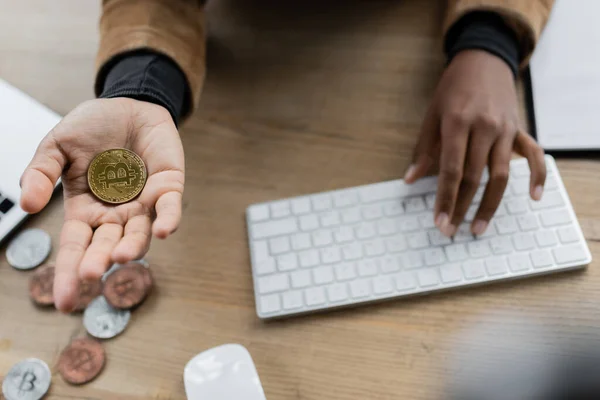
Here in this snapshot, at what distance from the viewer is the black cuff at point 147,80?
0.58 m

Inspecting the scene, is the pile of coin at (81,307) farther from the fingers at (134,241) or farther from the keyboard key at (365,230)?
the keyboard key at (365,230)

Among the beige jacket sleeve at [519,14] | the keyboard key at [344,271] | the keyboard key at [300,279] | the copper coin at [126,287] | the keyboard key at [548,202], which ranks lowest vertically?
the copper coin at [126,287]

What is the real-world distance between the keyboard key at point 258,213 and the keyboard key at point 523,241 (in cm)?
28

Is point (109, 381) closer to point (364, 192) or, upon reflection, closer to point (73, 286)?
point (73, 286)

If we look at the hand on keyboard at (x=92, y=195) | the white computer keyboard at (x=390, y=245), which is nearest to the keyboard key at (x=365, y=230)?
the white computer keyboard at (x=390, y=245)

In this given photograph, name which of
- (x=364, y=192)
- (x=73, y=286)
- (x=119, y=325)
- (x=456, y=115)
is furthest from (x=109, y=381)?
(x=456, y=115)

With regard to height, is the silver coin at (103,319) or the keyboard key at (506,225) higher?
the keyboard key at (506,225)

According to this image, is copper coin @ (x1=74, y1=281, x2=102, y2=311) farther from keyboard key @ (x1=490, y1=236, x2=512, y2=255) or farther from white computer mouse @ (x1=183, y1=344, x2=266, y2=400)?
keyboard key @ (x1=490, y1=236, x2=512, y2=255)

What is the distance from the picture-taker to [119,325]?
56 centimetres

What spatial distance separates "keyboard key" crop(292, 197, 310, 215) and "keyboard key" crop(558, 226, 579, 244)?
0.28 m

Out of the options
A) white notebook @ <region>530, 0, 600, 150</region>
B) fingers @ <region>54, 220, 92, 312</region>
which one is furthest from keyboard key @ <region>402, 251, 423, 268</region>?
fingers @ <region>54, 220, 92, 312</region>

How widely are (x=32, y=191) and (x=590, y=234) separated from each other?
22.1 inches

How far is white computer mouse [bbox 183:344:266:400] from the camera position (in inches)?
20.3

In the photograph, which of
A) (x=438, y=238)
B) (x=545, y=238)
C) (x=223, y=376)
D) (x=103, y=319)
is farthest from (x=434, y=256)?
(x=103, y=319)
